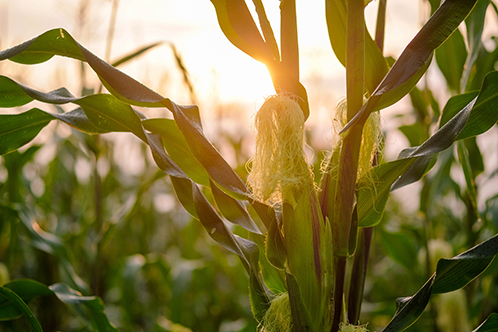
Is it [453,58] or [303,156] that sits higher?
[453,58]

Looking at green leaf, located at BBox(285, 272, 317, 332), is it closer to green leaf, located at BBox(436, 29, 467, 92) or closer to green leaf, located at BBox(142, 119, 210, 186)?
green leaf, located at BBox(142, 119, 210, 186)

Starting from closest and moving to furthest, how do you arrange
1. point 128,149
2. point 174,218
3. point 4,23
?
point 4,23
point 128,149
point 174,218

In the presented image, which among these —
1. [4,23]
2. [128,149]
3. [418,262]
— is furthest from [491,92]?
[128,149]

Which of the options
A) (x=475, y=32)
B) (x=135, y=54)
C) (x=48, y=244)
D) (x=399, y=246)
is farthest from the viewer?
(x=399, y=246)

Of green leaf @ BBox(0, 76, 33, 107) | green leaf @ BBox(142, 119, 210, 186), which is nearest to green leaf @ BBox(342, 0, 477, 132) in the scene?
green leaf @ BBox(142, 119, 210, 186)

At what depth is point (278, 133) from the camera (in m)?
0.38

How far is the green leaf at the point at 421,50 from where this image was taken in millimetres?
359

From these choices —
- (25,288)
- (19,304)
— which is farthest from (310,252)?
(25,288)

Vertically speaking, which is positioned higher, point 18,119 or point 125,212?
point 18,119

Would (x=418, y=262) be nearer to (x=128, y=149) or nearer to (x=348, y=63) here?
(x=348, y=63)

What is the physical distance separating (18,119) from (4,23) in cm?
126

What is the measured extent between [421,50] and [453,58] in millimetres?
A: 533

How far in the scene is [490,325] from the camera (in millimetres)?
→ 459

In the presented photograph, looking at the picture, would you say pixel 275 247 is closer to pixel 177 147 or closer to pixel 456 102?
pixel 177 147
